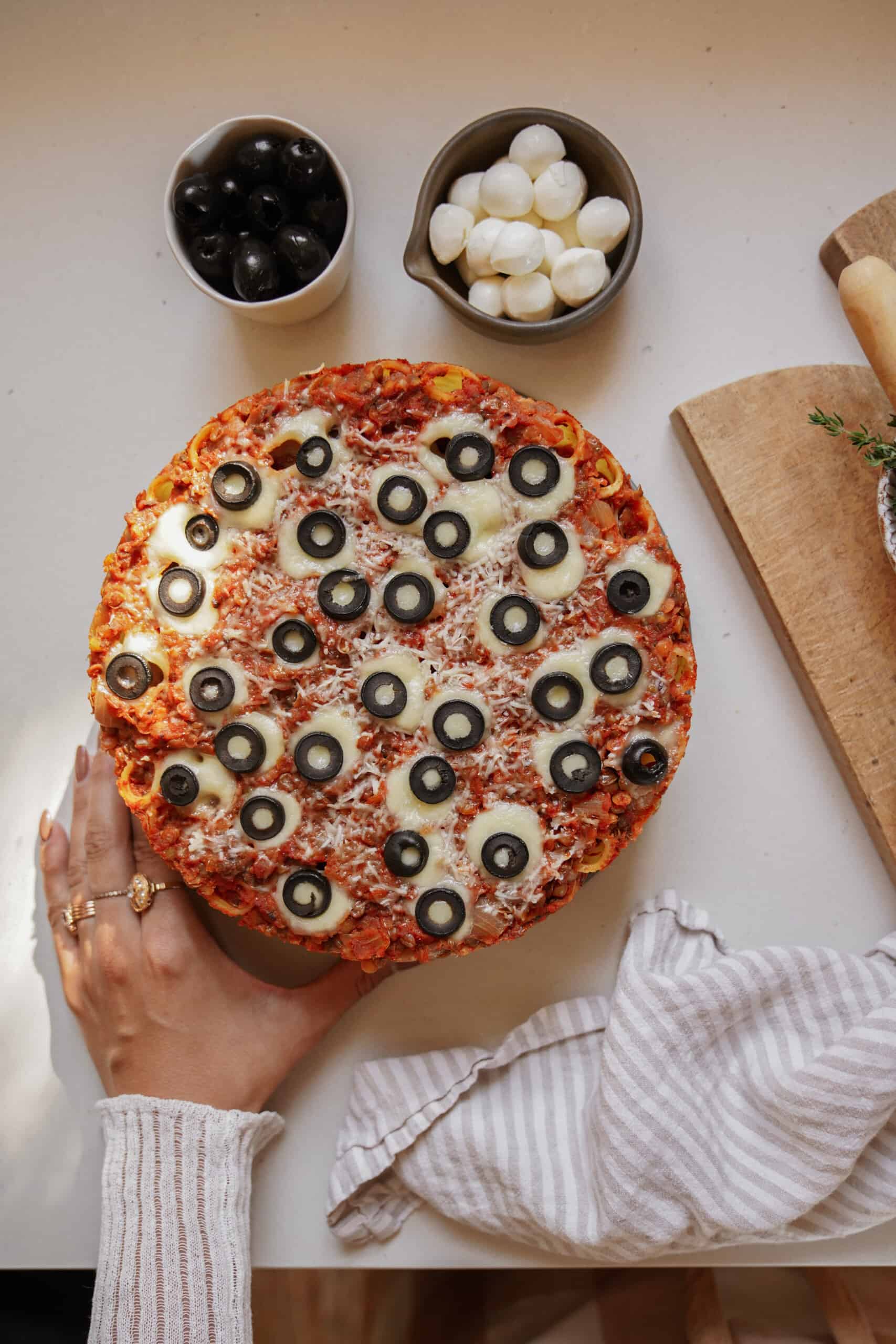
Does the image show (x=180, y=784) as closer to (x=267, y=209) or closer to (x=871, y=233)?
(x=267, y=209)

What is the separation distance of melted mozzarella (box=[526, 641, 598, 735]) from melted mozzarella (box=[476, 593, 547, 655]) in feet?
0.10

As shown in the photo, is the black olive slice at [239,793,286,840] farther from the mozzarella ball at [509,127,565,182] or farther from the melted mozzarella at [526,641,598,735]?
the mozzarella ball at [509,127,565,182]

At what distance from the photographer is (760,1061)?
144 cm

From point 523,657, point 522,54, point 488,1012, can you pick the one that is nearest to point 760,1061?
point 488,1012

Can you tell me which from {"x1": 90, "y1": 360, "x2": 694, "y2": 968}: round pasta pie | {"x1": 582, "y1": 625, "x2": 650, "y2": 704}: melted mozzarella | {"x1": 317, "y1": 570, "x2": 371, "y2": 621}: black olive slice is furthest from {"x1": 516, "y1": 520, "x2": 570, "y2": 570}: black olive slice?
{"x1": 317, "y1": 570, "x2": 371, "y2": 621}: black olive slice

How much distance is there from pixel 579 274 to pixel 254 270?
46cm

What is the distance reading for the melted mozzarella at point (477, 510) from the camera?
1.34m

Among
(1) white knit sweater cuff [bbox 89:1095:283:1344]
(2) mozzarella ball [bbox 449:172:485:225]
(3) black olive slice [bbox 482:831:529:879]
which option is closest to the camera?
(3) black olive slice [bbox 482:831:529:879]

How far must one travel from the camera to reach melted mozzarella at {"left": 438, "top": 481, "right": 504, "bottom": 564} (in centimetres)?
134

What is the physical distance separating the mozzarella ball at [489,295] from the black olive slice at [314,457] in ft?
1.10

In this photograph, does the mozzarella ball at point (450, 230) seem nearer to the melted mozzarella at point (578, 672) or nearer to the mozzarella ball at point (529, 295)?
the mozzarella ball at point (529, 295)

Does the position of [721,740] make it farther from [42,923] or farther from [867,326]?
[42,923]

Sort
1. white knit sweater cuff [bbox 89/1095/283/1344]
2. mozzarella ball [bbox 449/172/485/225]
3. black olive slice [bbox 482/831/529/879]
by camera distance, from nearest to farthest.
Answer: black olive slice [bbox 482/831/529/879] → white knit sweater cuff [bbox 89/1095/283/1344] → mozzarella ball [bbox 449/172/485/225]

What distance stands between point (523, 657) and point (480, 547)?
16 cm
